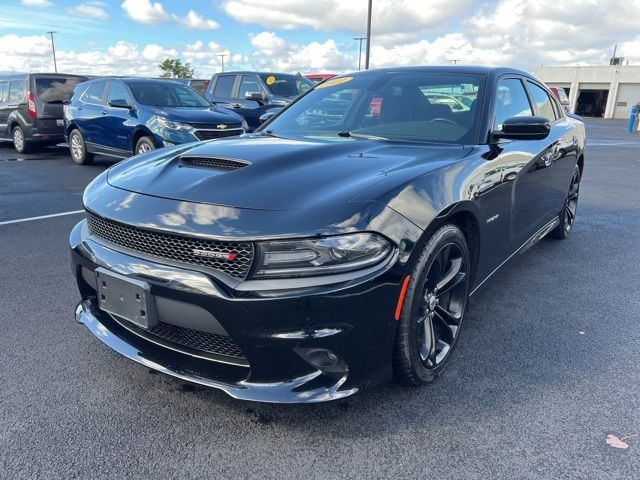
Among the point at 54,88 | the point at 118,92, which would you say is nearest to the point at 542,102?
the point at 118,92

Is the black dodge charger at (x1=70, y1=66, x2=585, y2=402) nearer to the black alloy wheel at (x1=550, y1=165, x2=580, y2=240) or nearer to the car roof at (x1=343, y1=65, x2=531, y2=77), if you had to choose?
the car roof at (x1=343, y1=65, x2=531, y2=77)

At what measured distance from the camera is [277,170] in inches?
94.5

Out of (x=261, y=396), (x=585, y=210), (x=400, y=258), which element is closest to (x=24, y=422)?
(x=261, y=396)

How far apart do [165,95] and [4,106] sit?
5324 mm

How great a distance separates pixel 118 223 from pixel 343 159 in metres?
1.11

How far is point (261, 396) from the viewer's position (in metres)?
1.99

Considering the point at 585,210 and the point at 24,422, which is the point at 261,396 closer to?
the point at 24,422

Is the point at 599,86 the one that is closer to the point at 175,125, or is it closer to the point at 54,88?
the point at 54,88

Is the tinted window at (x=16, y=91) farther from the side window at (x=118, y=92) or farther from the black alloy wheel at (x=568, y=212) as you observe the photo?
the black alloy wheel at (x=568, y=212)

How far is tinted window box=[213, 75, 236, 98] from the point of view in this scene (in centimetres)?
1170

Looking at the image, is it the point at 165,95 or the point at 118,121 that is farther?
the point at 165,95

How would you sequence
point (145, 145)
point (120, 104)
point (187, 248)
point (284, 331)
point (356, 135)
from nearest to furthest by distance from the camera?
point (284, 331) < point (187, 248) < point (356, 135) < point (145, 145) < point (120, 104)

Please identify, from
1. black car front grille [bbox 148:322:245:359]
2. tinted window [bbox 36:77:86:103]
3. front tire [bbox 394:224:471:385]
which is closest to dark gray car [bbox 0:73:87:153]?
tinted window [bbox 36:77:86:103]

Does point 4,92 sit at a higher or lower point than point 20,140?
higher
